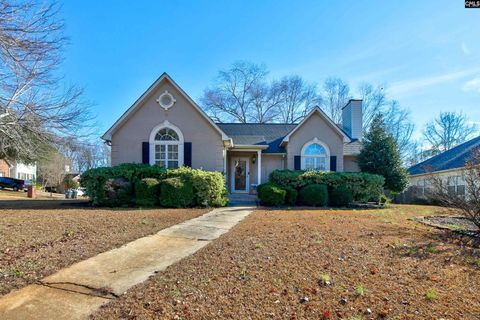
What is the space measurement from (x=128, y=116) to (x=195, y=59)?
6.18 metres

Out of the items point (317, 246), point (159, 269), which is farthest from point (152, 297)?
point (317, 246)

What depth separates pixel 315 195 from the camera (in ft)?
46.7

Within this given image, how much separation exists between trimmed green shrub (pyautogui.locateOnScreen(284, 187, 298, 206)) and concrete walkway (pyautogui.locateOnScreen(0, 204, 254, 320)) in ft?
25.6

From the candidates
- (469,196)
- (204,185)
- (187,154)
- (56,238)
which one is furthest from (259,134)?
(56,238)

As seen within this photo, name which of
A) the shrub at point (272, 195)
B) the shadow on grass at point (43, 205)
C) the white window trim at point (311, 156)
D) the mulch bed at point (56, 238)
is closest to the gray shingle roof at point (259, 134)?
the white window trim at point (311, 156)

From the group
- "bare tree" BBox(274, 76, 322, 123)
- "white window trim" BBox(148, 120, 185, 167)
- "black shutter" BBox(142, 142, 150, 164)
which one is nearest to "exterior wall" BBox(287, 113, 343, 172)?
"white window trim" BBox(148, 120, 185, 167)

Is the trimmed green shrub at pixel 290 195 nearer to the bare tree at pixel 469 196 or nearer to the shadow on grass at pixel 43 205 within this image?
the bare tree at pixel 469 196

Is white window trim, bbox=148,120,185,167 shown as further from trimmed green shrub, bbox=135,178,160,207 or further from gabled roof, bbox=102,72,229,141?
trimmed green shrub, bbox=135,178,160,207

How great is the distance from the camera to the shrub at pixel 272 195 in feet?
45.6

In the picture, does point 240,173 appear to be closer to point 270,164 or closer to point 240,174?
point 240,174

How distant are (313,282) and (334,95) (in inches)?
1590

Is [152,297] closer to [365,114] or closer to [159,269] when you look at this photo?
[159,269]

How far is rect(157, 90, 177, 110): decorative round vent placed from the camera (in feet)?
51.8

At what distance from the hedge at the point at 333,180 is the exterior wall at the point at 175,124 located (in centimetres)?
330
